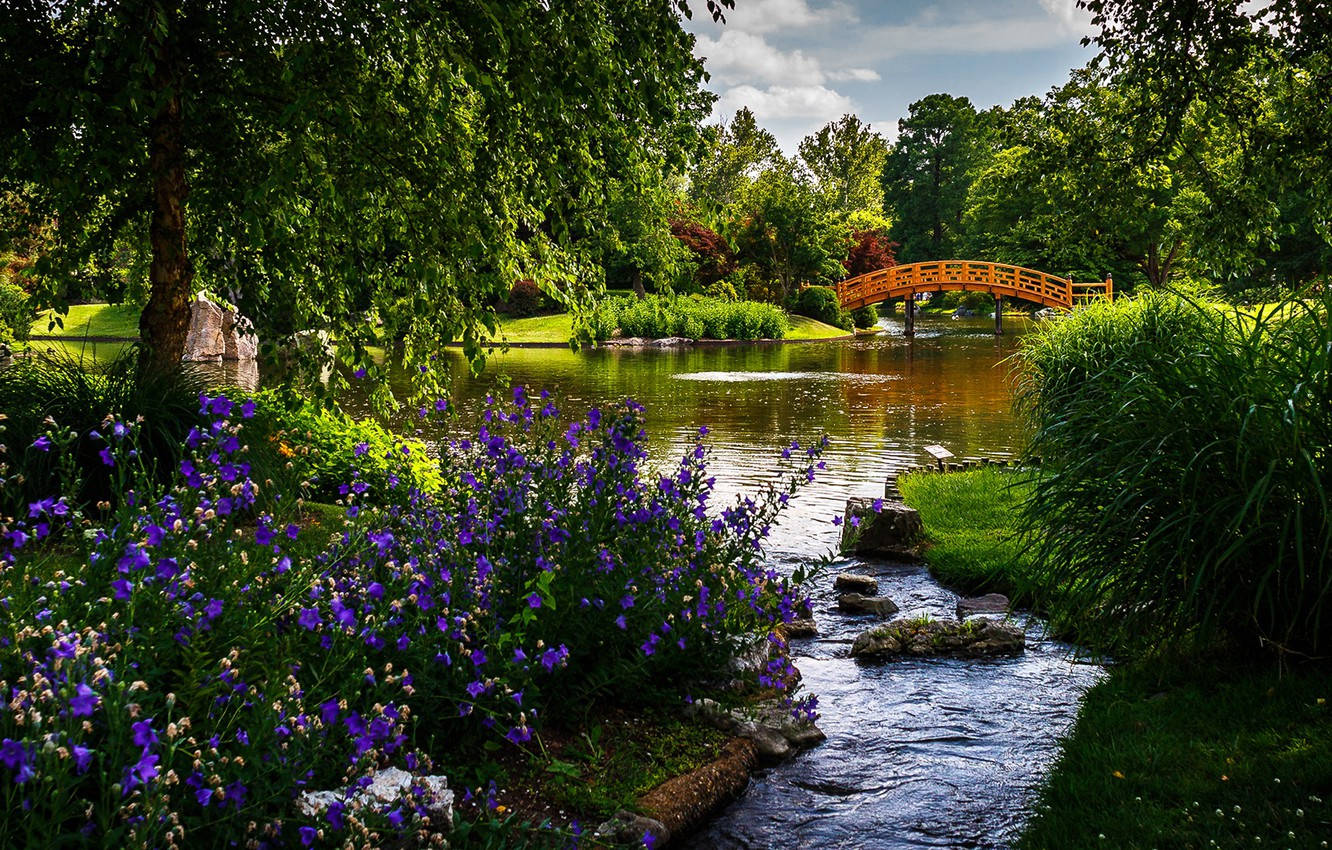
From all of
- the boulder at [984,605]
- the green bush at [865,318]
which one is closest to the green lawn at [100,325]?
the green bush at [865,318]

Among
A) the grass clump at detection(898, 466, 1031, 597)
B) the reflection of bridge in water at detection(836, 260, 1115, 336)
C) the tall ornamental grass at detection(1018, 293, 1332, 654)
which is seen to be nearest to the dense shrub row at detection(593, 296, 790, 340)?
the reflection of bridge in water at detection(836, 260, 1115, 336)

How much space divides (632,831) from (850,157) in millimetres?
70921

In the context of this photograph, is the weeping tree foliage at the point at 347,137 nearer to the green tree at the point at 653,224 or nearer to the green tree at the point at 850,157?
the green tree at the point at 653,224

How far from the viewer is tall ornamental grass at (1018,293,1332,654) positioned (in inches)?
163

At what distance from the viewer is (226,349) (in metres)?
26.8

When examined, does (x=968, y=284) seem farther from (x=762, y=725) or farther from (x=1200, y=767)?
(x=1200, y=767)

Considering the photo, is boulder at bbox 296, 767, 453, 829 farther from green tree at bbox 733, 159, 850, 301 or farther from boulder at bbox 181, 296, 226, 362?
green tree at bbox 733, 159, 850, 301

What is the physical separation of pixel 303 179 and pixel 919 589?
523 cm

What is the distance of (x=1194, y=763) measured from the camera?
3.76 meters

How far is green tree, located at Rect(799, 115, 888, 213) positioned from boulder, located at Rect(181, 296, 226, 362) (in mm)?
50806

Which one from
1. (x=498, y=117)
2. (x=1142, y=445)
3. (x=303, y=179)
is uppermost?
(x=498, y=117)

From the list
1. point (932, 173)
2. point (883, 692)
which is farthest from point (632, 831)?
point (932, 173)

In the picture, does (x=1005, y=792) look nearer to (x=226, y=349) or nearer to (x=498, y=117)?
(x=498, y=117)

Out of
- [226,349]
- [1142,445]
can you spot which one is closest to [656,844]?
[1142,445]
